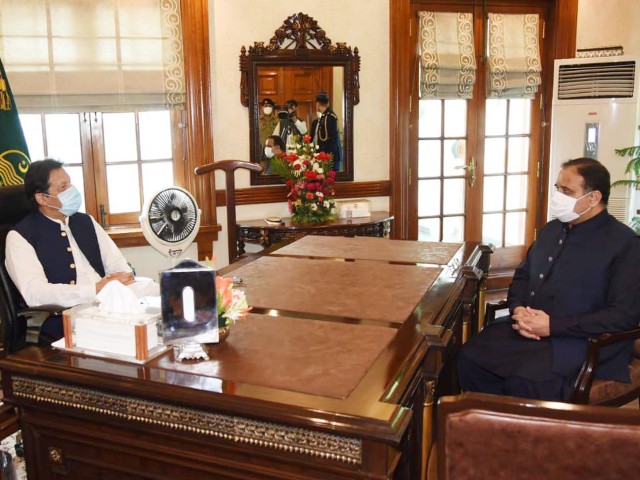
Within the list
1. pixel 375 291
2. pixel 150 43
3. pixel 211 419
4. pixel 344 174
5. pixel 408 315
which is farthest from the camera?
pixel 344 174

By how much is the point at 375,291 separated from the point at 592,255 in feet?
2.87

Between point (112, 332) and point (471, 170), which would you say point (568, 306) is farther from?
point (471, 170)

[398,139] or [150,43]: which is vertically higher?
[150,43]

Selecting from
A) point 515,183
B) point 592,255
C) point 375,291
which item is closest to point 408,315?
point 375,291

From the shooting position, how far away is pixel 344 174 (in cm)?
507

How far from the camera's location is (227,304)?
1.88 metres

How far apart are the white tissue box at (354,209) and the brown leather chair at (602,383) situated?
8.03 ft

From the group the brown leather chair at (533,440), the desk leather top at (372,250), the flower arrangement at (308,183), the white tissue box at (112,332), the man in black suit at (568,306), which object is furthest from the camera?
the flower arrangement at (308,183)

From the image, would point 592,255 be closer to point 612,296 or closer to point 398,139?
A: point 612,296

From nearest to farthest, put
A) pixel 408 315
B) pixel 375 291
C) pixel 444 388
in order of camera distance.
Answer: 1. pixel 408 315
2. pixel 375 291
3. pixel 444 388

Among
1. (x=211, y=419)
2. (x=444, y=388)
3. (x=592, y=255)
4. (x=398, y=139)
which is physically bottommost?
(x=444, y=388)

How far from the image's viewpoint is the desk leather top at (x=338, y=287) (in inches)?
88.7

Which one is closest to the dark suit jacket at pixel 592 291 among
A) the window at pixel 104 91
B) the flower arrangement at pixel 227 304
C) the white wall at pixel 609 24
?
the flower arrangement at pixel 227 304

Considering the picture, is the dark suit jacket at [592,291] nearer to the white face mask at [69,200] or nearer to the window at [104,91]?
the white face mask at [69,200]
